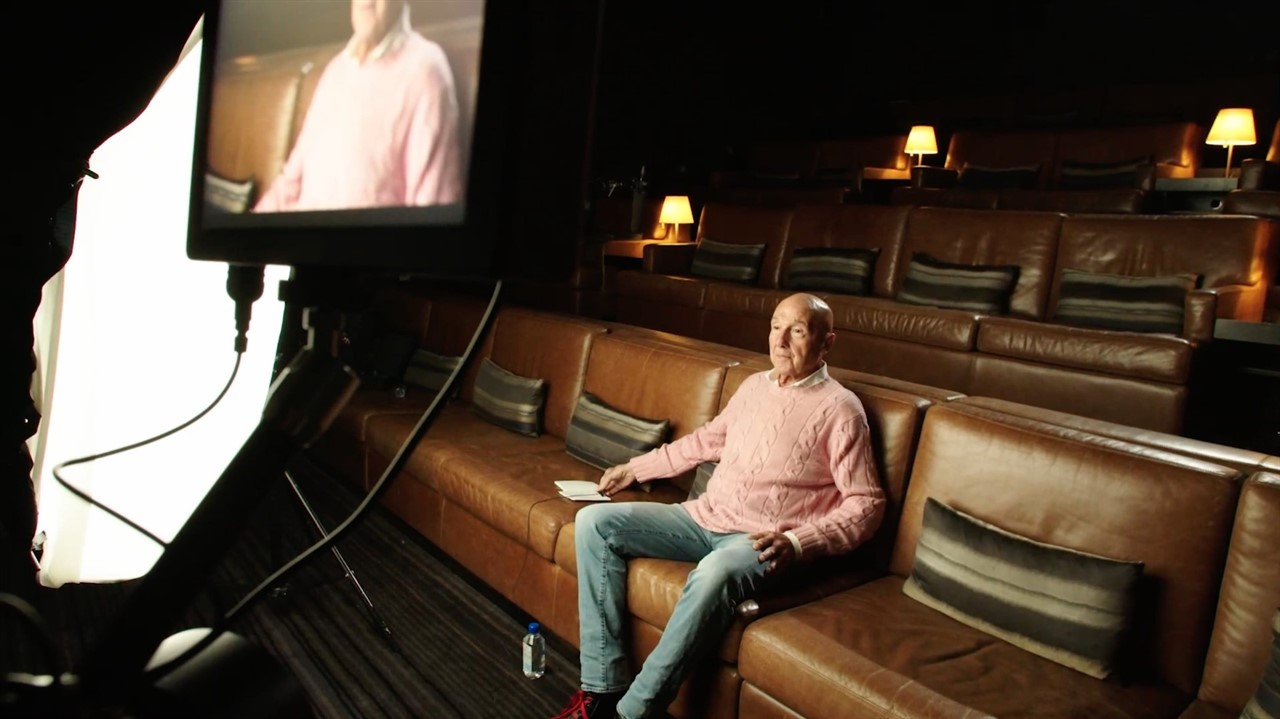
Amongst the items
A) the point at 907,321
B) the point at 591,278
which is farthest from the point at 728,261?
the point at 907,321

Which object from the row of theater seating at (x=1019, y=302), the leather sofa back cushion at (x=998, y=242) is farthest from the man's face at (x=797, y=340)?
the leather sofa back cushion at (x=998, y=242)

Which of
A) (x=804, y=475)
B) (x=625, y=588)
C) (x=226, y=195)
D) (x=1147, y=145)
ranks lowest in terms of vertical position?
(x=625, y=588)

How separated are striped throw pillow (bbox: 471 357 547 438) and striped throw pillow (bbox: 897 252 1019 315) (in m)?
2.17

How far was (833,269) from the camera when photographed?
4.84 meters

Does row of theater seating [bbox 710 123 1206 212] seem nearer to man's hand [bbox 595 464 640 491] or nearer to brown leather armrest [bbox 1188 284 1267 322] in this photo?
brown leather armrest [bbox 1188 284 1267 322]

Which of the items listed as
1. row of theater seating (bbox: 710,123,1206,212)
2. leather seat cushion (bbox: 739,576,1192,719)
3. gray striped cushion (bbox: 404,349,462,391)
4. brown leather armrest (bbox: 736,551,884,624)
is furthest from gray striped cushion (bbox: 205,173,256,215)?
row of theater seating (bbox: 710,123,1206,212)

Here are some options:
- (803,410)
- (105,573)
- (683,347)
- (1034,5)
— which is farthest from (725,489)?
(1034,5)

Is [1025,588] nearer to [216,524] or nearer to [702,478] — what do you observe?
[702,478]

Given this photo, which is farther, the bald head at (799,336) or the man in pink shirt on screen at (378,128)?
the bald head at (799,336)

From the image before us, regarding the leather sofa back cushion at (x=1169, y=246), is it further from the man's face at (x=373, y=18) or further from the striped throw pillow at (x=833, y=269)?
the man's face at (x=373, y=18)

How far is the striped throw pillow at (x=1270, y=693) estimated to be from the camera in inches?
52.7

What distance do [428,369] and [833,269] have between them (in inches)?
94.1

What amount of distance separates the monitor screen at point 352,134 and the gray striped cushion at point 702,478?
6.42 feet

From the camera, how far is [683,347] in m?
2.92
